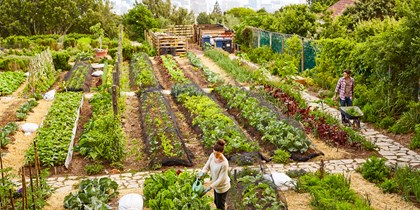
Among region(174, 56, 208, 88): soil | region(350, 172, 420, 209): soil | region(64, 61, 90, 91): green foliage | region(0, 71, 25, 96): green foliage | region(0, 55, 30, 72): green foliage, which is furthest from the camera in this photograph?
region(0, 55, 30, 72): green foliage

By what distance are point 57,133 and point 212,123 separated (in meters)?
3.45

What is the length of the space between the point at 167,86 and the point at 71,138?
814cm

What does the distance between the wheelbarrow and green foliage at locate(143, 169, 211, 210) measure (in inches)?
205

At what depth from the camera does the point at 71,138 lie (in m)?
10.8

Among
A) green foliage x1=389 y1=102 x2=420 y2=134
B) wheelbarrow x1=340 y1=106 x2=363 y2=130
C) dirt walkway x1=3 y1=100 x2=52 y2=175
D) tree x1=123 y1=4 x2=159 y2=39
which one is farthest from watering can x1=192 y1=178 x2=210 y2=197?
tree x1=123 y1=4 x2=159 y2=39

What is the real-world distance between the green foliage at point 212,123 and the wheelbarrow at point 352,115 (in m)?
2.67

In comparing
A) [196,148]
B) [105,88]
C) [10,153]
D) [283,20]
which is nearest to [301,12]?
[283,20]

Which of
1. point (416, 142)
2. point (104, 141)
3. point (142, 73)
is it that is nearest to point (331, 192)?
point (416, 142)

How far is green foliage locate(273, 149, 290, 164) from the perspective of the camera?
980cm

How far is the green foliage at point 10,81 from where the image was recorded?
689 inches

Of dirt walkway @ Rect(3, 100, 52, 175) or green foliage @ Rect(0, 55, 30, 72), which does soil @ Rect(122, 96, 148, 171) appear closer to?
dirt walkway @ Rect(3, 100, 52, 175)

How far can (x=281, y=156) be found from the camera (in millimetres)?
9844

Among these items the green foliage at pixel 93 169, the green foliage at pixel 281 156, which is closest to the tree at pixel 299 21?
the green foliage at pixel 281 156

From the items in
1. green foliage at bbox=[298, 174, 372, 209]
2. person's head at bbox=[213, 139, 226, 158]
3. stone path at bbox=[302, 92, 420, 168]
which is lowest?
stone path at bbox=[302, 92, 420, 168]
